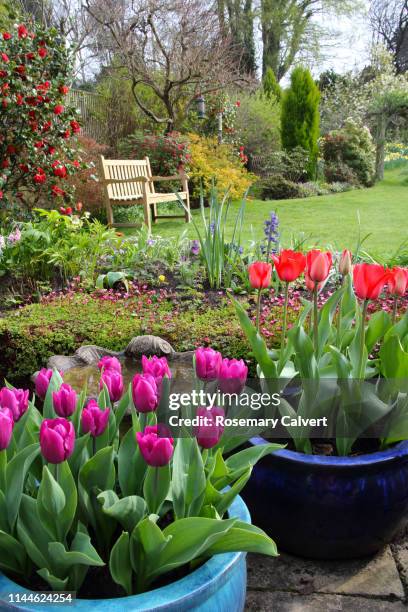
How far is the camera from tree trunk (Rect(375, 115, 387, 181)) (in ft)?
50.2

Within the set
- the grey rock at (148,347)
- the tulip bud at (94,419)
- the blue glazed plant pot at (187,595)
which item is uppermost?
the tulip bud at (94,419)

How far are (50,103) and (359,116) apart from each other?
523 inches

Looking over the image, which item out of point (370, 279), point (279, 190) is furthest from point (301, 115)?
point (370, 279)

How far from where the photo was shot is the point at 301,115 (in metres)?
13.7

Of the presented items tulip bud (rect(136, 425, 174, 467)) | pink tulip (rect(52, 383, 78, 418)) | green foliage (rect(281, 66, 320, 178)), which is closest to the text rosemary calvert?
tulip bud (rect(136, 425, 174, 467))

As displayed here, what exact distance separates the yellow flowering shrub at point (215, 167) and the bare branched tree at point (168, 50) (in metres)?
0.93

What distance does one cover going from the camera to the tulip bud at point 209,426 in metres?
0.99

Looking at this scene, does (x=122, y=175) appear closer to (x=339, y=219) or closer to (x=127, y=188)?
(x=127, y=188)

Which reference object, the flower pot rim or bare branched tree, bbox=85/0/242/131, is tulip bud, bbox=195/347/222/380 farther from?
bare branched tree, bbox=85/0/242/131

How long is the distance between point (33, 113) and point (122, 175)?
3.54 m

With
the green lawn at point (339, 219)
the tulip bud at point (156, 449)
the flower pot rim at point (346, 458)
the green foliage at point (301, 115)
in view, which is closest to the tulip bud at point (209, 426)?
the tulip bud at point (156, 449)

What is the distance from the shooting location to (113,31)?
39.2 feet

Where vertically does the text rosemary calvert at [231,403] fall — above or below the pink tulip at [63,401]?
below

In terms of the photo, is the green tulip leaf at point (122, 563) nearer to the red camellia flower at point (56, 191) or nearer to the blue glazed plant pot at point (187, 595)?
the blue glazed plant pot at point (187, 595)
